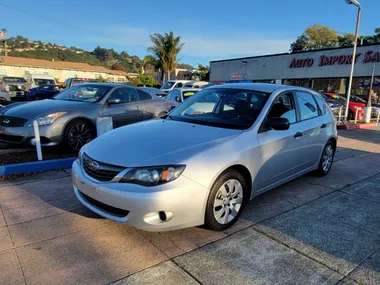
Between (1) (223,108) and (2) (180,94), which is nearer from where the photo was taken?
(1) (223,108)

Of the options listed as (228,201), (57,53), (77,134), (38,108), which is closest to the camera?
(228,201)

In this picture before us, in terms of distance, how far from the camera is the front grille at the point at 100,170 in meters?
2.95

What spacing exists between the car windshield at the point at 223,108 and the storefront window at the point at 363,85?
23.3 m

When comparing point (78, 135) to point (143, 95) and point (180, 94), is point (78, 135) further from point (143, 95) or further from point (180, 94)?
point (180, 94)

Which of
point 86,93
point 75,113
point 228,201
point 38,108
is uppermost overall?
point 86,93

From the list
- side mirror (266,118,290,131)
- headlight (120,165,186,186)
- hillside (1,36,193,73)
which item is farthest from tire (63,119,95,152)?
hillside (1,36,193,73)

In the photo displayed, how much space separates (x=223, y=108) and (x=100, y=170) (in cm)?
204

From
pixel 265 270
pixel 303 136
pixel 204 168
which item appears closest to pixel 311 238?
pixel 265 270

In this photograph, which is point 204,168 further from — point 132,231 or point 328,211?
point 328,211

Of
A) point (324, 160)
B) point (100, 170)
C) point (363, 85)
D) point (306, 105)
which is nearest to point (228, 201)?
point (100, 170)

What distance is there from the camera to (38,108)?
19.7 ft

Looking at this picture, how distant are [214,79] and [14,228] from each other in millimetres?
36048

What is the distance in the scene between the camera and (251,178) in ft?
12.0

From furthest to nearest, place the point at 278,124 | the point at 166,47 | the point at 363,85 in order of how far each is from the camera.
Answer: the point at 166,47
the point at 363,85
the point at 278,124
